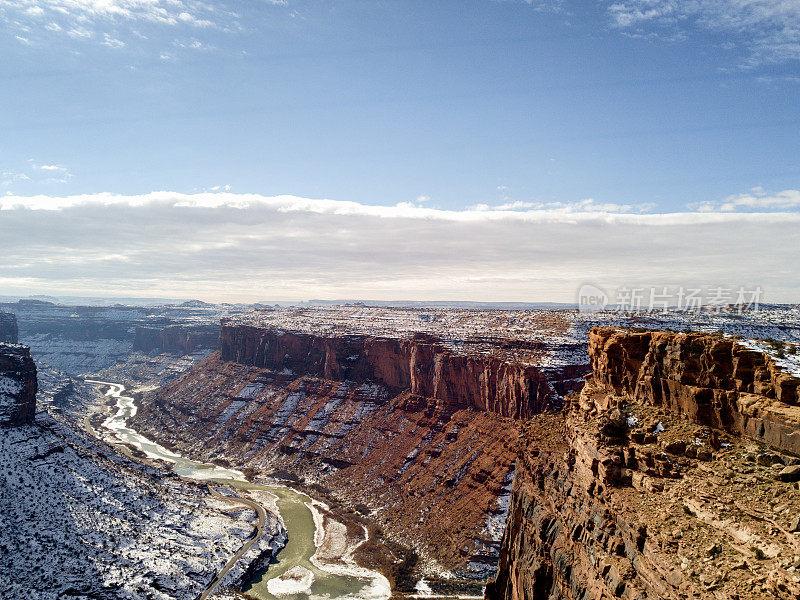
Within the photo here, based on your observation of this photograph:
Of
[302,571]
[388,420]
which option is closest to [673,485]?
[302,571]

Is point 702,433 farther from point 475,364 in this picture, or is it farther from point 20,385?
point 20,385

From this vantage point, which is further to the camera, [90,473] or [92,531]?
[90,473]

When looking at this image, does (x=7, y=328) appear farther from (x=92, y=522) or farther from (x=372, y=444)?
(x=92, y=522)

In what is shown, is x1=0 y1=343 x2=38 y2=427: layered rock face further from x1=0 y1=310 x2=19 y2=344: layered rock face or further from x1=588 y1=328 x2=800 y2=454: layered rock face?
x1=0 y1=310 x2=19 y2=344: layered rock face

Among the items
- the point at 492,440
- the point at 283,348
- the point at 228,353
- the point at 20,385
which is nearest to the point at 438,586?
the point at 492,440

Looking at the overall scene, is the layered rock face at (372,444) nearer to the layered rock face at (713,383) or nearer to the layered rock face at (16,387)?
the layered rock face at (16,387)

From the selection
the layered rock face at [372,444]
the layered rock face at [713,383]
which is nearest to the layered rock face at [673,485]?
the layered rock face at [713,383]

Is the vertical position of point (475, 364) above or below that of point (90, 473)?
above
